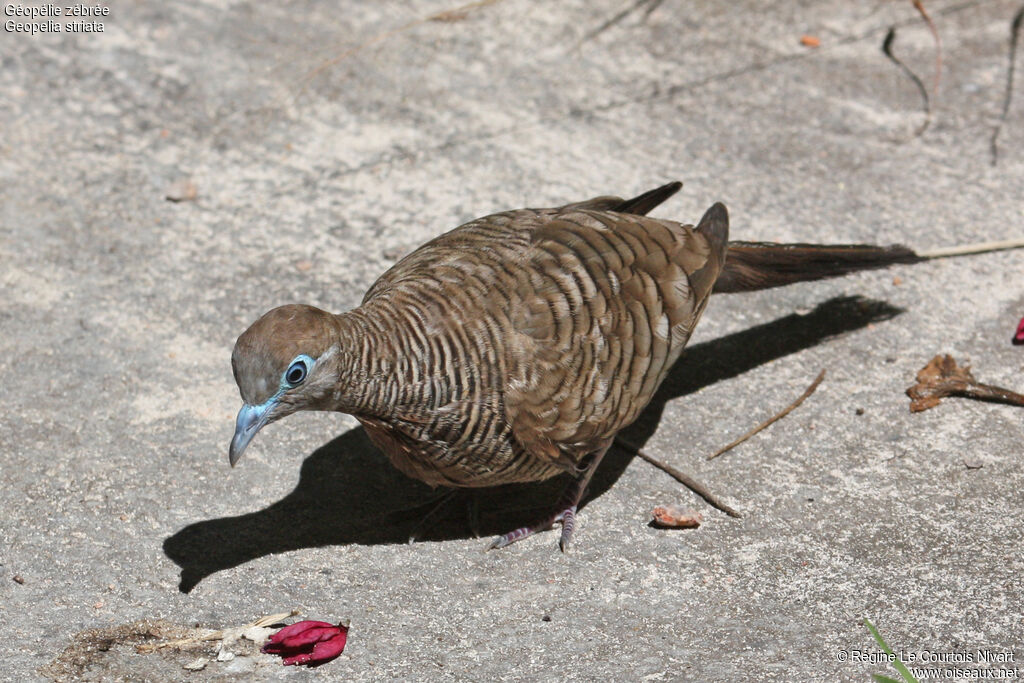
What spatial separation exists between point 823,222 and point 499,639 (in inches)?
105

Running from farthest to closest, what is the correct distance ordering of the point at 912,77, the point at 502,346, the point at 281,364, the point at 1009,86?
the point at 912,77
the point at 1009,86
the point at 502,346
the point at 281,364

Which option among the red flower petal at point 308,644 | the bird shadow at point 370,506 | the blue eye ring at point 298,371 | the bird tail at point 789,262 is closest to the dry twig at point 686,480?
the bird shadow at point 370,506

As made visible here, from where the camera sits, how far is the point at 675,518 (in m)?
3.74

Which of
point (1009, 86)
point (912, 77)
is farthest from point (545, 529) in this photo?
point (1009, 86)

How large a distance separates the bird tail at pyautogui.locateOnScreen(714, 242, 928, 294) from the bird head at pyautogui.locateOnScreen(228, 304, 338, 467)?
1717 millimetres

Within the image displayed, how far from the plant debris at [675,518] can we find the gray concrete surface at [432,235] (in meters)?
0.05

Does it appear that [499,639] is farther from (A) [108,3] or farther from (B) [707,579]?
(A) [108,3]

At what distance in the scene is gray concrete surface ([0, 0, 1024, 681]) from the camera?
11.1 feet

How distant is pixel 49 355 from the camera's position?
4316 millimetres

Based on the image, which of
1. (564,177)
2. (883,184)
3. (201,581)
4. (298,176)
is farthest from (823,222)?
(201,581)

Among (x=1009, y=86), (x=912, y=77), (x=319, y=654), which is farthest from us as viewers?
(x=912, y=77)

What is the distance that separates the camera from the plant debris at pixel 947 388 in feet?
13.7

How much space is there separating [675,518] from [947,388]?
1.29 m

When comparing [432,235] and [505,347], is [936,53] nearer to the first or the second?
[432,235]
